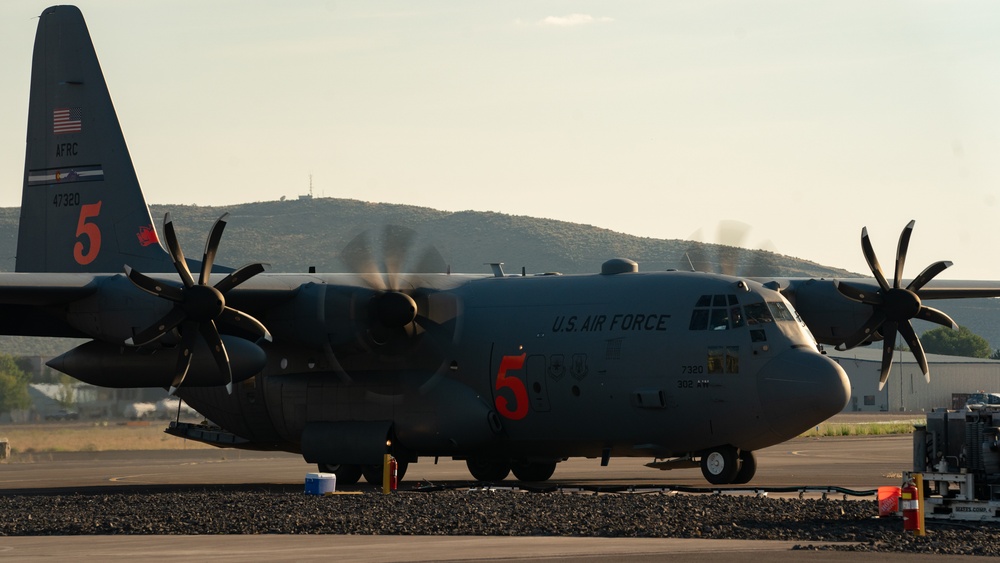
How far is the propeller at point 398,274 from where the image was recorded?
27656mm

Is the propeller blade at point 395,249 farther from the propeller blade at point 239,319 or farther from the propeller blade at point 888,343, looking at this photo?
the propeller blade at point 888,343

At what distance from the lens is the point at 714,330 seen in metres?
25.5

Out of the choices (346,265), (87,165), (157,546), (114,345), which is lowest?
(157,546)

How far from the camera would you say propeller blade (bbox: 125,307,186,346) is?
24.6 m

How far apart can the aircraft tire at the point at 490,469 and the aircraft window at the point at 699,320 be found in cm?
599

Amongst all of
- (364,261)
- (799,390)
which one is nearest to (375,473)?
(364,261)

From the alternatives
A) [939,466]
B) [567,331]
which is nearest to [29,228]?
[567,331]

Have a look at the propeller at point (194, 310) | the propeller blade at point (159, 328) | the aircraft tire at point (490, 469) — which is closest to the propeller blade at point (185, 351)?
the propeller at point (194, 310)

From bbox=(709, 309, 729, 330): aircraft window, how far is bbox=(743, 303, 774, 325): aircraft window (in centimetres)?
39

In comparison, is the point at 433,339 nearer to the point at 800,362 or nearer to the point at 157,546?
the point at 800,362

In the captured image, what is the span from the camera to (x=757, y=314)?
2541cm

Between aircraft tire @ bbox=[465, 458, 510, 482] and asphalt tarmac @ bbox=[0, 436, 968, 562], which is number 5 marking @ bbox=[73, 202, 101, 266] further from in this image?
aircraft tire @ bbox=[465, 458, 510, 482]

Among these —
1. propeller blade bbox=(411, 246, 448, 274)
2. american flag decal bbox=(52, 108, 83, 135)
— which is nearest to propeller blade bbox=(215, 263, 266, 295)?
propeller blade bbox=(411, 246, 448, 274)

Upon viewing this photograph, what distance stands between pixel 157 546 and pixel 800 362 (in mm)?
12742
